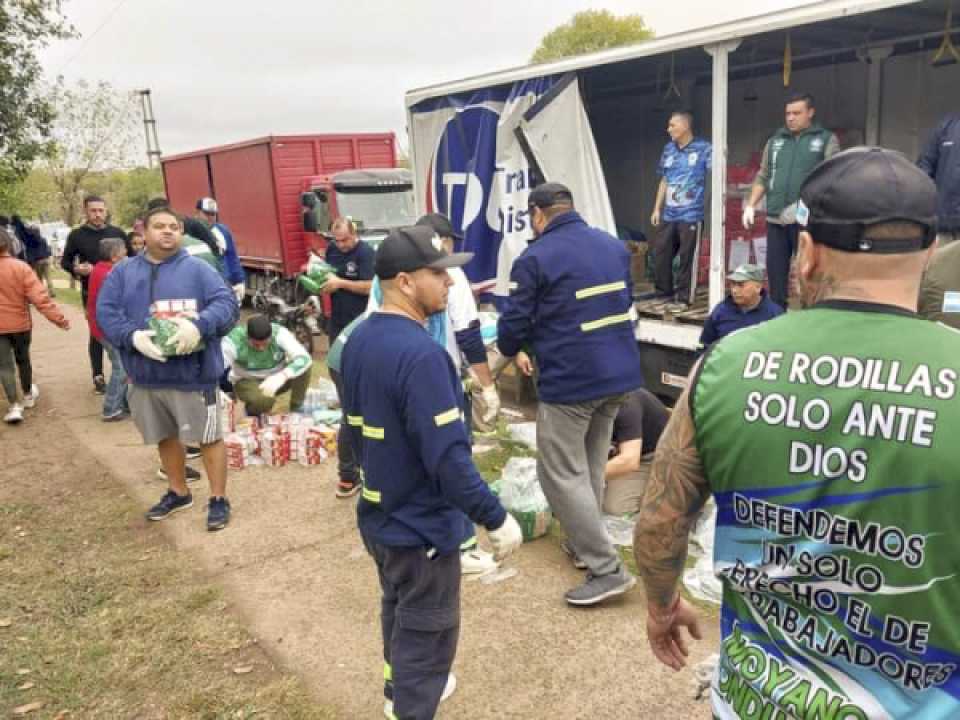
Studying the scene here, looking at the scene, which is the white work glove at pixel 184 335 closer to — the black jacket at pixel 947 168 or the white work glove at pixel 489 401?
the white work glove at pixel 489 401

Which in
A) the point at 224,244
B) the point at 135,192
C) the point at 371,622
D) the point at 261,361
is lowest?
the point at 371,622

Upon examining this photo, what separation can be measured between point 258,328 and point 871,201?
18.1 ft

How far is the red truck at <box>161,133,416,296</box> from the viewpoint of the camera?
11.8m

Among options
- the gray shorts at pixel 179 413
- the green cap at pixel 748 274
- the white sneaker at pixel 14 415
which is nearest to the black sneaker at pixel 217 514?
the gray shorts at pixel 179 413

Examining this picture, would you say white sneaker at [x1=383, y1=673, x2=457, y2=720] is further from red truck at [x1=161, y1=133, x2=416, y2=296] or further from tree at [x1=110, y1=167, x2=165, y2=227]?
tree at [x1=110, y1=167, x2=165, y2=227]

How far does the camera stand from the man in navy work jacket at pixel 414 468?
2.45 m

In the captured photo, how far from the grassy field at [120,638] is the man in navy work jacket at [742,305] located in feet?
11.5

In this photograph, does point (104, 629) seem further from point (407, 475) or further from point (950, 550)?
point (950, 550)

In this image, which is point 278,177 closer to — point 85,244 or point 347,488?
point 85,244

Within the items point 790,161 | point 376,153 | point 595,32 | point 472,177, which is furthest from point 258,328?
point 595,32

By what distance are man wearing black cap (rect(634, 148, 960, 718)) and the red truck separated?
32.4ft

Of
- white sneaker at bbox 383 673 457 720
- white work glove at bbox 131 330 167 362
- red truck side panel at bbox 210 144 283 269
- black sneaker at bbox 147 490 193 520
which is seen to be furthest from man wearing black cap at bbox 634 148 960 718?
red truck side panel at bbox 210 144 283 269

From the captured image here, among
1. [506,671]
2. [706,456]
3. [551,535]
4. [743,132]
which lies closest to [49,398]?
[551,535]

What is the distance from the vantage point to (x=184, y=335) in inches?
176
